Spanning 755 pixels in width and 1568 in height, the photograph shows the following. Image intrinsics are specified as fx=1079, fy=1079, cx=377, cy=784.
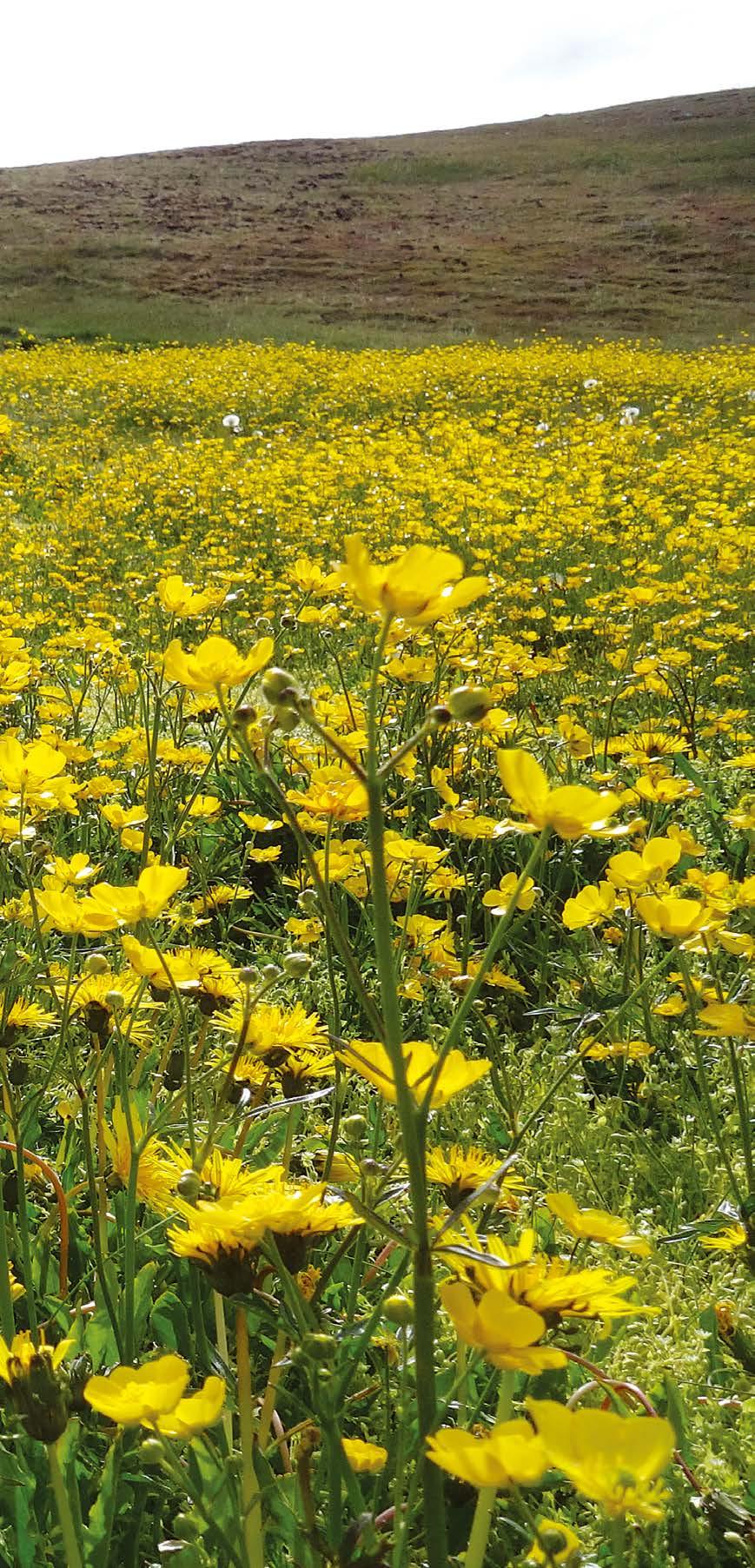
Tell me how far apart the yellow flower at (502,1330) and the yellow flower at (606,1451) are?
0.16 ft

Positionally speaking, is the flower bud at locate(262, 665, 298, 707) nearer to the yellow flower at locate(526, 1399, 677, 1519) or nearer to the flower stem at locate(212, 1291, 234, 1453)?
the yellow flower at locate(526, 1399, 677, 1519)

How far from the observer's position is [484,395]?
403 inches

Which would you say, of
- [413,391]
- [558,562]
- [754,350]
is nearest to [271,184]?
[754,350]

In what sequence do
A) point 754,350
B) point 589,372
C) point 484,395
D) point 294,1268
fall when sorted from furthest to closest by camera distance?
point 754,350, point 589,372, point 484,395, point 294,1268

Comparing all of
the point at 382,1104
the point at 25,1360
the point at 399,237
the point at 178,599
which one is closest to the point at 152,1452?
the point at 25,1360

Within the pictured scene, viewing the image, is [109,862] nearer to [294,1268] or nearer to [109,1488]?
[109,1488]

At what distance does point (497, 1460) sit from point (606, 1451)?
0.05m

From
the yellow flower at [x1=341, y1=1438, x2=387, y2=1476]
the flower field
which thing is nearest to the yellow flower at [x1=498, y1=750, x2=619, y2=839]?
the flower field

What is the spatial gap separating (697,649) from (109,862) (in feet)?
7.55

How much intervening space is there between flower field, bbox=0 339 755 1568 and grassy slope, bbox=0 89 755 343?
1516 cm

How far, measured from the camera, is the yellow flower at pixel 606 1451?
45 cm

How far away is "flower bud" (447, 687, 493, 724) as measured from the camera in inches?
21.0

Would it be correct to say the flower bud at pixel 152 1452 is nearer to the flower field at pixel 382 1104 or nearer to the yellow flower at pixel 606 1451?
the flower field at pixel 382 1104

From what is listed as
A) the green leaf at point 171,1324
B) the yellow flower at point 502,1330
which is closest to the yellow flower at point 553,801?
the yellow flower at point 502,1330
